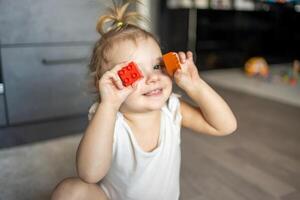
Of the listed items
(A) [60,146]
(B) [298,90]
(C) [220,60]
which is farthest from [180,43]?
(A) [60,146]

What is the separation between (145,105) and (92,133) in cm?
11

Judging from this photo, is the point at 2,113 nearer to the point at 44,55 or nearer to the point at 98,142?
the point at 44,55

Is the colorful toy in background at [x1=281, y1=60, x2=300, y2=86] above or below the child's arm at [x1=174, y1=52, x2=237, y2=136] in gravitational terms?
below

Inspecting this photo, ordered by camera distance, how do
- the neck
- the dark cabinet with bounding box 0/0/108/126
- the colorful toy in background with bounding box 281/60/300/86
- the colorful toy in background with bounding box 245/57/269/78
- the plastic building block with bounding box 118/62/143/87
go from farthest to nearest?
the colorful toy in background with bounding box 245/57/269/78, the colorful toy in background with bounding box 281/60/300/86, the dark cabinet with bounding box 0/0/108/126, the neck, the plastic building block with bounding box 118/62/143/87

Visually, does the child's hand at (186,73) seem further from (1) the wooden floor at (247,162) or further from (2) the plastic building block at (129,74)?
(1) the wooden floor at (247,162)

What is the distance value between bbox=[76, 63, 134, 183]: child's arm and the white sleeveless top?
0.25ft

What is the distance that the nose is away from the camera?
0.52 meters

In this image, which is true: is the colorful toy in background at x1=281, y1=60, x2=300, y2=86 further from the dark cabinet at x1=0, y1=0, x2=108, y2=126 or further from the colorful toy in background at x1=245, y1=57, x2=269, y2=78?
the dark cabinet at x1=0, y1=0, x2=108, y2=126

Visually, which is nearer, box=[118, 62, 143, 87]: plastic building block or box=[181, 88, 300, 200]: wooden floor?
box=[118, 62, 143, 87]: plastic building block

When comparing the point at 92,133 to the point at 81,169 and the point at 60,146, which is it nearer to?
the point at 81,169

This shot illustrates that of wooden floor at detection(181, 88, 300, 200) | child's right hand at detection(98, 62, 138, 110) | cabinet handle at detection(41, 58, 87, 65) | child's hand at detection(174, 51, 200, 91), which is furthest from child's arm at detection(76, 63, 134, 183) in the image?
cabinet handle at detection(41, 58, 87, 65)

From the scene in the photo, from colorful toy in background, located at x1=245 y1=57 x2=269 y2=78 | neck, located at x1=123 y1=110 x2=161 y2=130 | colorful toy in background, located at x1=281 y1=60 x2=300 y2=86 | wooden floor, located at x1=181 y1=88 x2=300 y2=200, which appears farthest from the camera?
colorful toy in background, located at x1=245 y1=57 x2=269 y2=78

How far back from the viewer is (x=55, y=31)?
105cm

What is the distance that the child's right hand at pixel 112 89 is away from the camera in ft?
1.55
